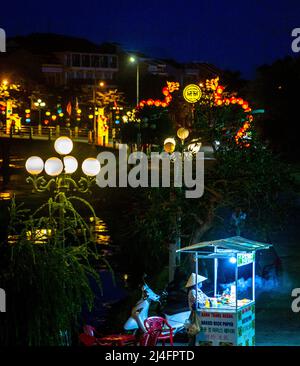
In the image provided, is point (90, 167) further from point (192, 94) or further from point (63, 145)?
point (192, 94)

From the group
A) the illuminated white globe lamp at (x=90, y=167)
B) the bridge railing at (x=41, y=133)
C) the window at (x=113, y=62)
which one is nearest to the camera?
the illuminated white globe lamp at (x=90, y=167)

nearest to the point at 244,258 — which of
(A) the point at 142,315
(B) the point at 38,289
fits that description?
(A) the point at 142,315

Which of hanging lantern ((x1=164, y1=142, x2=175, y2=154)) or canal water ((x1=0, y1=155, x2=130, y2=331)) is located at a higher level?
hanging lantern ((x1=164, y1=142, x2=175, y2=154))

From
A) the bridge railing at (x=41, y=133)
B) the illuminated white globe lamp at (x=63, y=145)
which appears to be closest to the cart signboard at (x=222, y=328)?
the illuminated white globe lamp at (x=63, y=145)

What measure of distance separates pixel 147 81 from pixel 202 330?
68.8 m

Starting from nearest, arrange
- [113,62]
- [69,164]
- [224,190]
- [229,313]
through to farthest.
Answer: [229,313] → [69,164] → [224,190] → [113,62]

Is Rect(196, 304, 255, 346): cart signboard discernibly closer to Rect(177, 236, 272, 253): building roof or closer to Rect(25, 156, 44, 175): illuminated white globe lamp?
Rect(177, 236, 272, 253): building roof

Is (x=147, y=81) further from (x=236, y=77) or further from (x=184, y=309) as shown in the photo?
(x=184, y=309)

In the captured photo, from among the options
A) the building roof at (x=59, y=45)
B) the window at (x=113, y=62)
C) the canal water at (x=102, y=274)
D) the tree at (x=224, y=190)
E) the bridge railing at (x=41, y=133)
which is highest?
the building roof at (x=59, y=45)

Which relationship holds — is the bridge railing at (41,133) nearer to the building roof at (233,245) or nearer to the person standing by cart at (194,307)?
the building roof at (233,245)

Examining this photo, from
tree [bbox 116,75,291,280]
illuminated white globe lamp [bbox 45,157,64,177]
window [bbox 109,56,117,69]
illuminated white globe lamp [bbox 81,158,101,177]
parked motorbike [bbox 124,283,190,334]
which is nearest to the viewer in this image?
parked motorbike [bbox 124,283,190,334]

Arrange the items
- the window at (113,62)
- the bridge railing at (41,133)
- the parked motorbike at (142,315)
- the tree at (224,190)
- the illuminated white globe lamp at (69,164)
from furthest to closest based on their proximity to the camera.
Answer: the window at (113,62), the bridge railing at (41,133), the tree at (224,190), the illuminated white globe lamp at (69,164), the parked motorbike at (142,315)

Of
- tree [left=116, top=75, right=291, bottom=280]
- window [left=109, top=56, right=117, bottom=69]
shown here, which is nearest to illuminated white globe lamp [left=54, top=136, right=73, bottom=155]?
tree [left=116, top=75, right=291, bottom=280]

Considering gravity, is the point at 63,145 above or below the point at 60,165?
above
